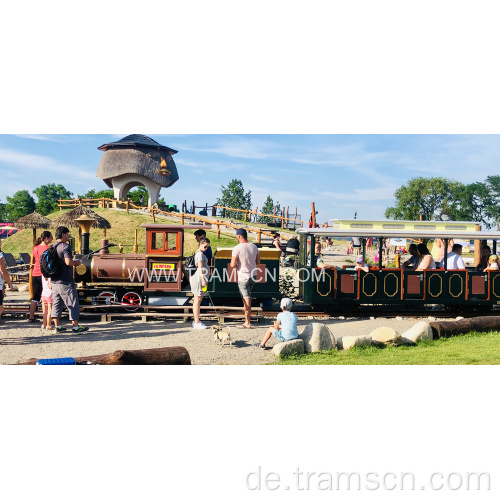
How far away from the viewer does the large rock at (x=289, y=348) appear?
8.01 metres

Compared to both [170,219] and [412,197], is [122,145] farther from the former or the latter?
[412,197]

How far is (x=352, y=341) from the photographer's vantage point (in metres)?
8.48

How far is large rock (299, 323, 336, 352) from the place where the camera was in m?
8.34

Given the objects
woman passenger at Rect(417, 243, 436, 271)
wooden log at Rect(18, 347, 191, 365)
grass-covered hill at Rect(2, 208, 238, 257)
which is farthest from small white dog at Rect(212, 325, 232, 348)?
grass-covered hill at Rect(2, 208, 238, 257)

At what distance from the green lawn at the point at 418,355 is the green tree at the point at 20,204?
3139 cm

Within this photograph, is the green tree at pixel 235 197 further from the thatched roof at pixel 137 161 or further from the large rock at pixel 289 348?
the large rock at pixel 289 348

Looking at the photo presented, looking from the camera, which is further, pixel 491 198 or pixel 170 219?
pixel 491 198

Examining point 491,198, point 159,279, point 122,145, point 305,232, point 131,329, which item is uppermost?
point 122,145

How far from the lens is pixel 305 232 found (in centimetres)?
1227

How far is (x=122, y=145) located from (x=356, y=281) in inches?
1270

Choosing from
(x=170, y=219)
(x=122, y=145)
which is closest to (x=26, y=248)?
(x=170, y=219)

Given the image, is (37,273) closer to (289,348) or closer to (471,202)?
(289,348)

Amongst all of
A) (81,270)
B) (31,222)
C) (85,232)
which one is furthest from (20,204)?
(81,270)

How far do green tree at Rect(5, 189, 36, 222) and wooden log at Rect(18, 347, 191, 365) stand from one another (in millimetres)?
30758
